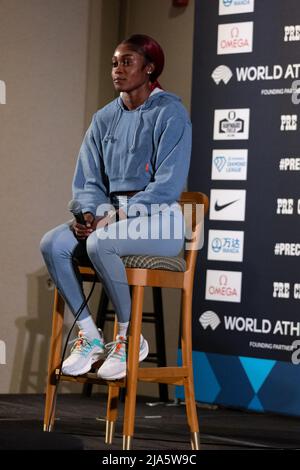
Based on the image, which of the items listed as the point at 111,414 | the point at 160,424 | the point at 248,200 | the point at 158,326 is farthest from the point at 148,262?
the point at 158,326

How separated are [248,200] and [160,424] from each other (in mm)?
1316

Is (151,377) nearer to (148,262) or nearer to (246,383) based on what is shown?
(148,262)

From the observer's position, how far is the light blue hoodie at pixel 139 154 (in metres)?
3.15

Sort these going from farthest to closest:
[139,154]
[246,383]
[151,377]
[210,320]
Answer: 1. [210,320]
2. [246,383]
3. [139,154]
4. [151,377]

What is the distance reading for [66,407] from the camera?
4676 mm

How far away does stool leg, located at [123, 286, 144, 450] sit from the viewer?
2.94 m

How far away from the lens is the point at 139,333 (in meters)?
3.02

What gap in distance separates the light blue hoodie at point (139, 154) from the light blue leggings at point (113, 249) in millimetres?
82

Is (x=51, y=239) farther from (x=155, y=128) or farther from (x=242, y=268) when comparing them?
(x=242, y=268)

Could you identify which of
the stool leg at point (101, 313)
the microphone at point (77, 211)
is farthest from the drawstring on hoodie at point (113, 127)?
the stool leg at point (101, 313)

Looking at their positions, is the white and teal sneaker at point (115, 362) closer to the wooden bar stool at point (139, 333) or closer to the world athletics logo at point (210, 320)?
the wooden bar stool at point (139, 333)

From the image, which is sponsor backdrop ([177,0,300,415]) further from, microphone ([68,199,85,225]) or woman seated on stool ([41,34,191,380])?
microphone ([68,199,85,225])

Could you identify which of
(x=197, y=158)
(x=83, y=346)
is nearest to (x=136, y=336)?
(x=83, y=346)

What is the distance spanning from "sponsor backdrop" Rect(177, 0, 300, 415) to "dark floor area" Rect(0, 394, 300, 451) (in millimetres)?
192
